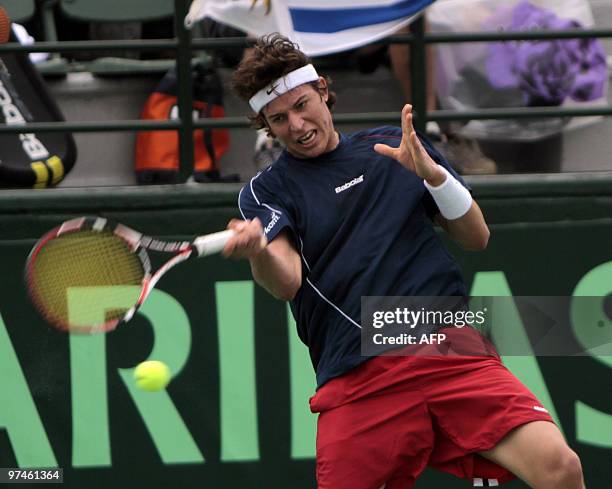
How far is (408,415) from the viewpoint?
411 centimetres

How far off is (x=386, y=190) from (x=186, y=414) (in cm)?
178

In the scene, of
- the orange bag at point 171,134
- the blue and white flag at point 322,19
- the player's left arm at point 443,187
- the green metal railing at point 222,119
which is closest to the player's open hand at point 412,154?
the player's left arm at point 443,187

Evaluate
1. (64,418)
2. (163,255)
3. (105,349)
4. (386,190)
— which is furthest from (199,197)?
(386,190)

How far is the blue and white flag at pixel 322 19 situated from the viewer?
216 inches

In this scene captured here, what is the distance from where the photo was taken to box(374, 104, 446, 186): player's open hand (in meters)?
3.88

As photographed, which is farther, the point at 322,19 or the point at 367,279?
the point at 322,19

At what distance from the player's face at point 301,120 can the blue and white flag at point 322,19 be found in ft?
4.60

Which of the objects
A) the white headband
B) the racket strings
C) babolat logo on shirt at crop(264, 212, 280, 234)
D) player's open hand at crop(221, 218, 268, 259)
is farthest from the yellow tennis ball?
the white headband

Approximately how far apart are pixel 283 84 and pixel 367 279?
2.28 feet

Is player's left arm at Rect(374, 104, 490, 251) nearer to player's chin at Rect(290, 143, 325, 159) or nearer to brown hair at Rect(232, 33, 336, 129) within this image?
player's chin at Rect(290, 143, 325, 159)

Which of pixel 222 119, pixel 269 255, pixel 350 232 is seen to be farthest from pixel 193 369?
pixel 269 255

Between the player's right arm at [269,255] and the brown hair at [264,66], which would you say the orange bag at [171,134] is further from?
the player's right arm at [269,255]

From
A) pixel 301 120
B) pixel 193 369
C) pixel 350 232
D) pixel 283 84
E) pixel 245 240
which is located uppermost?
pixel 283 84

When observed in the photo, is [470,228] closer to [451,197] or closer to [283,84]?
[451,197]
